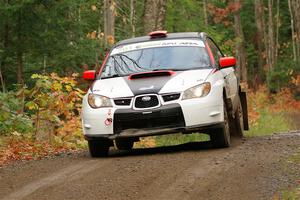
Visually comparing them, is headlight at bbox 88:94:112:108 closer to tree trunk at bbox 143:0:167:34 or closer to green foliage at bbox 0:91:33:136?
green foliage at bbox 0:91:33:136

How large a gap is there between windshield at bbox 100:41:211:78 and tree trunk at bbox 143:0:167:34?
5.47 metres

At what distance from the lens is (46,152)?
13.1 meters

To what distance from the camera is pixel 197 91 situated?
35.6ft

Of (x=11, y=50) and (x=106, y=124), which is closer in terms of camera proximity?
(x=106, y=124)

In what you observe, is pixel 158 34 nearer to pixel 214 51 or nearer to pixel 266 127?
pixel 214 51

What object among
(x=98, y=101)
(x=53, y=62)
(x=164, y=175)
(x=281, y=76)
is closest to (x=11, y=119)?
(x=98, y=101)

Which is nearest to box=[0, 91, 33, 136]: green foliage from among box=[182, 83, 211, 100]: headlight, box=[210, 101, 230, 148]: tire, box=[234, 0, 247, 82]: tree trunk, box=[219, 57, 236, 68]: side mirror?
box=[219, 57, 236, 68]: side mirror

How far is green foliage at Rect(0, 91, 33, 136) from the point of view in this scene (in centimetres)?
1456

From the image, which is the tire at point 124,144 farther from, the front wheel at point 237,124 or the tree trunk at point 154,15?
the tree trunk at point 154,15

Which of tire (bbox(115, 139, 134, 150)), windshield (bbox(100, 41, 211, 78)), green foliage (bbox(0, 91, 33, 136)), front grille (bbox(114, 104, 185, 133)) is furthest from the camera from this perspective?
green foliage (bbox(0, 91, 33, 136))

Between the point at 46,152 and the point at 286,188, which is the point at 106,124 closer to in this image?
the point at 46,152

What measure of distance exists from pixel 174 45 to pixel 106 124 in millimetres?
2122

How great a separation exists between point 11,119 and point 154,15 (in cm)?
465

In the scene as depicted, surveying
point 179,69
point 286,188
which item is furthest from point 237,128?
point 286,188
